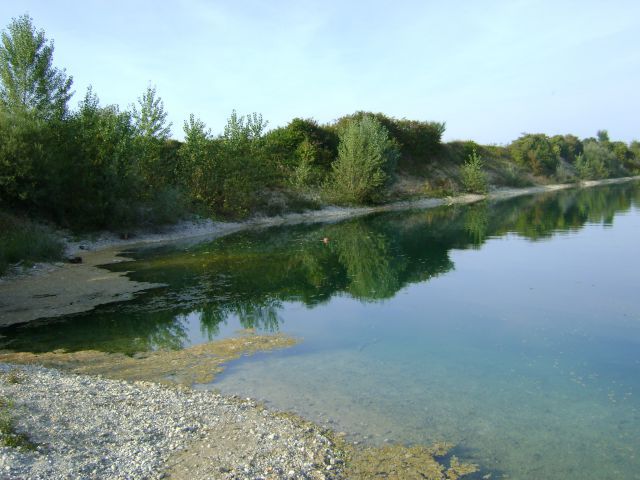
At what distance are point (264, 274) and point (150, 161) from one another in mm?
16794

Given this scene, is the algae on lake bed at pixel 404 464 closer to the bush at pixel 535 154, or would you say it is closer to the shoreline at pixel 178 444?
the shoreline at pixel 178 444

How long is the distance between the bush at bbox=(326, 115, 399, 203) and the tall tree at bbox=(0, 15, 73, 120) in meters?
27.3

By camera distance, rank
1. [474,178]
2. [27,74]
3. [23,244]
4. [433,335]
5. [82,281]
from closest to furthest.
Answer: [433,335]
[82,281]
[23,244]
[27,74]
[474,178]

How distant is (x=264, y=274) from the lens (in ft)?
Result: 73.0

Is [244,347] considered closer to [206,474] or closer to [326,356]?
[326,356]

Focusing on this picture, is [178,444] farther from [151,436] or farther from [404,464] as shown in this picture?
A: [404,464]

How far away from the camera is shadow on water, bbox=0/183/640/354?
45.9 feet

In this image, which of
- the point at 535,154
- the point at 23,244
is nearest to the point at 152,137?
the point at 23,244

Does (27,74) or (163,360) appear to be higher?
(27,74)

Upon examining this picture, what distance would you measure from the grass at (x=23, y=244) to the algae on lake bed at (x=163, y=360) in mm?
10131

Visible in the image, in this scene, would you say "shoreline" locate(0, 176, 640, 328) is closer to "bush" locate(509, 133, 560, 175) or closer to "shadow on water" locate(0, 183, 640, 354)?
"shadow on water" locate(0, 183, 640, 354)

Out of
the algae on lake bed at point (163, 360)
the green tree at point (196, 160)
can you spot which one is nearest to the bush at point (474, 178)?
the green tree at point (196, 160)

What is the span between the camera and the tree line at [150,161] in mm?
26922

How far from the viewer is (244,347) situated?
12.5 m
